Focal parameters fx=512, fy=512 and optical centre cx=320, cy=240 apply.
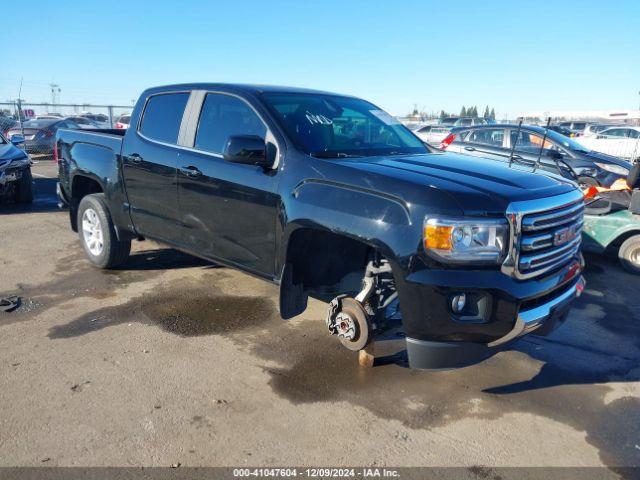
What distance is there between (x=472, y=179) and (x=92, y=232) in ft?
14.2

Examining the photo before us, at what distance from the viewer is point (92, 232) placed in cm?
573

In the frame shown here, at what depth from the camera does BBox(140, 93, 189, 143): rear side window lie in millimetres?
4570

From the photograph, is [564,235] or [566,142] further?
[566,142]

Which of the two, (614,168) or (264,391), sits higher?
(614,168)

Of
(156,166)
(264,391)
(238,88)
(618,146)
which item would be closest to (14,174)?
(156,166)

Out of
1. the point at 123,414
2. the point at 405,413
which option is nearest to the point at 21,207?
the point at 123,414

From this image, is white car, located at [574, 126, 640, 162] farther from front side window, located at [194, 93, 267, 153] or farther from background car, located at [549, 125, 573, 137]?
front side window, located at [194, 93, 267, 153]

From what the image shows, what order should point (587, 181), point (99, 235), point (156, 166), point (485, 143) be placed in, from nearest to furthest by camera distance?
point (156, 166) < point (99, 235) < point (587, 181) < point (485, 143)

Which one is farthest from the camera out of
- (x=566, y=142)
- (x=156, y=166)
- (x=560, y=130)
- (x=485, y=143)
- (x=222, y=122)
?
(x=560, y=130)

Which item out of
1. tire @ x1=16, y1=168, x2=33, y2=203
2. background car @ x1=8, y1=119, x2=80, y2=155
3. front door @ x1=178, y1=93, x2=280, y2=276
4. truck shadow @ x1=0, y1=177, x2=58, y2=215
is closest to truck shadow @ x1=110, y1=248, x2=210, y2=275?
front door @ x1=178, y1=93, x2=280, y2=276

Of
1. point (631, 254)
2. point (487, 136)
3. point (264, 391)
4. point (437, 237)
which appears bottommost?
point (264, 391)

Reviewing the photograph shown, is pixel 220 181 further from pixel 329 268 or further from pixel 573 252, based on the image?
pixel 573 252

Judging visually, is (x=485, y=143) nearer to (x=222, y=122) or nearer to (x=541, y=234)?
(x=222, y=122)

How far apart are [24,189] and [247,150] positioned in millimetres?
7770
